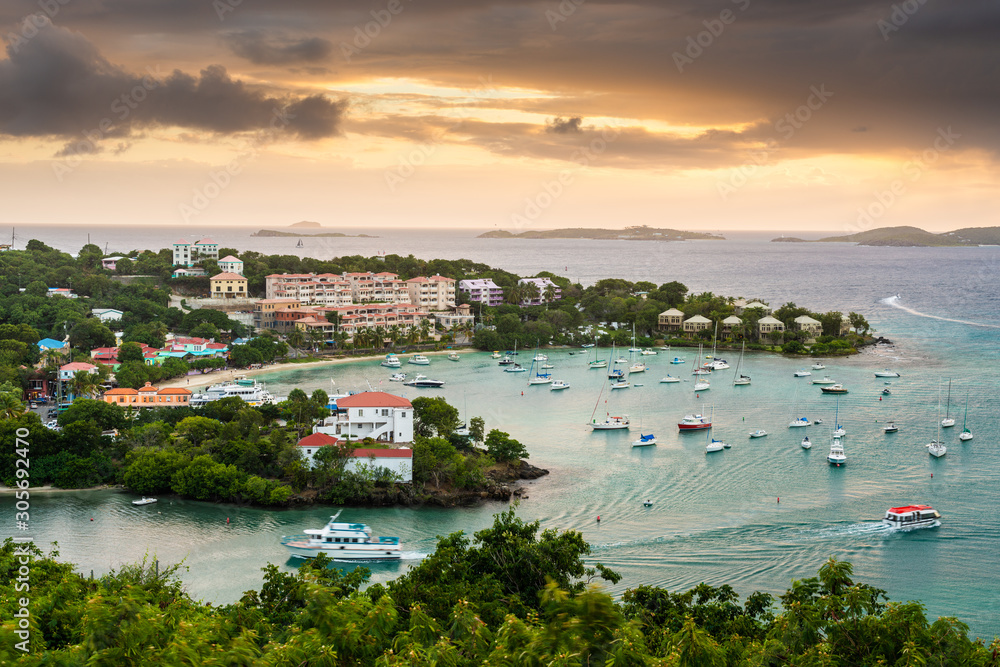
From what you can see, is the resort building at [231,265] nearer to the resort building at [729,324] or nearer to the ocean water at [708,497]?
the ocean water at [708,497]

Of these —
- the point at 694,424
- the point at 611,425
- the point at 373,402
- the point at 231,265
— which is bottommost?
the point at 611,425

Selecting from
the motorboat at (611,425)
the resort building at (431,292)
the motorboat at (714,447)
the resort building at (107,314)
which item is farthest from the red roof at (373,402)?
the resort building at (431,292)

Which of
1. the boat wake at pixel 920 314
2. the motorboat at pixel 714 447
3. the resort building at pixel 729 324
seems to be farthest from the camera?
the boat wake at pixel 920 314

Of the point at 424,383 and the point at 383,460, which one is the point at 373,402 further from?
the point at 424,383

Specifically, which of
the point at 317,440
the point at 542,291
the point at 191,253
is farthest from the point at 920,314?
the point at 191,253

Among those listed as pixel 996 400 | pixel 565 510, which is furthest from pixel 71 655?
pixel 996 400

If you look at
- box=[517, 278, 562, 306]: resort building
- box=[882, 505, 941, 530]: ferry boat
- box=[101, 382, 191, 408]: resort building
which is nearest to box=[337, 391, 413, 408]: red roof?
box=[101, 382, 191, 408]: resort building
